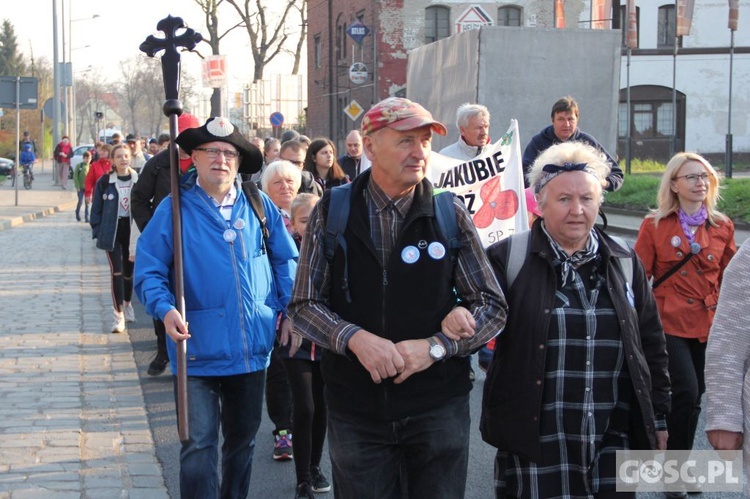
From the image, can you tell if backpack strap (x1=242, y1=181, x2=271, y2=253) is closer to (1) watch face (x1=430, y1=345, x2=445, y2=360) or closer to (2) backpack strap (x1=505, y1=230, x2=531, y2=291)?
(2) backpack strap (x1=505, y1=230, x2=531, y2=291)

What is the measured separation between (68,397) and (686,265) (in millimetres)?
4727

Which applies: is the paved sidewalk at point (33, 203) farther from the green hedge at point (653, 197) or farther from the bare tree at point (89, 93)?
the bare tree at point (89, 93)

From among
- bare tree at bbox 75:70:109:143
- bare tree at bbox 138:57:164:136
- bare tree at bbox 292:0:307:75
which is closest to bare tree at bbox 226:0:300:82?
bare tree at bbox 292:0:307:75

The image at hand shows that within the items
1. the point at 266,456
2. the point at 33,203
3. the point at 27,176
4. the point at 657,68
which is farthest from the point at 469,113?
the point at 657,68

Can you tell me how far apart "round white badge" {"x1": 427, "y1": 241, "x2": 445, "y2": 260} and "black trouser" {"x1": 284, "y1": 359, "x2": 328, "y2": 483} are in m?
2.10

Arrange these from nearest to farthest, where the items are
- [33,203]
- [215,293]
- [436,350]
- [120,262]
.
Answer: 1. [436,350]
2. [215,293]
3. [120,262]
4. [33,203]

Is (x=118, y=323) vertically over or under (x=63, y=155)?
under

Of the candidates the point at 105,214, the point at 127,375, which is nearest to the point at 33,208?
the point at 105,214

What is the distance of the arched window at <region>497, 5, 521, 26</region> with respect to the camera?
45.5 metres

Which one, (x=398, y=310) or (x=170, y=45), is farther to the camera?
(x=170, y=45)

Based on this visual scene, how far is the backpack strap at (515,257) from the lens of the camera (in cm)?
394

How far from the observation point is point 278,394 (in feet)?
20.7

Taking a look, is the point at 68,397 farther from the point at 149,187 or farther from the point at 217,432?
the point at 217,432

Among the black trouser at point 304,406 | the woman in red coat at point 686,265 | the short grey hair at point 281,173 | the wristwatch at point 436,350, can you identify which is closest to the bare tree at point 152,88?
the short grey hair at point 281,173
